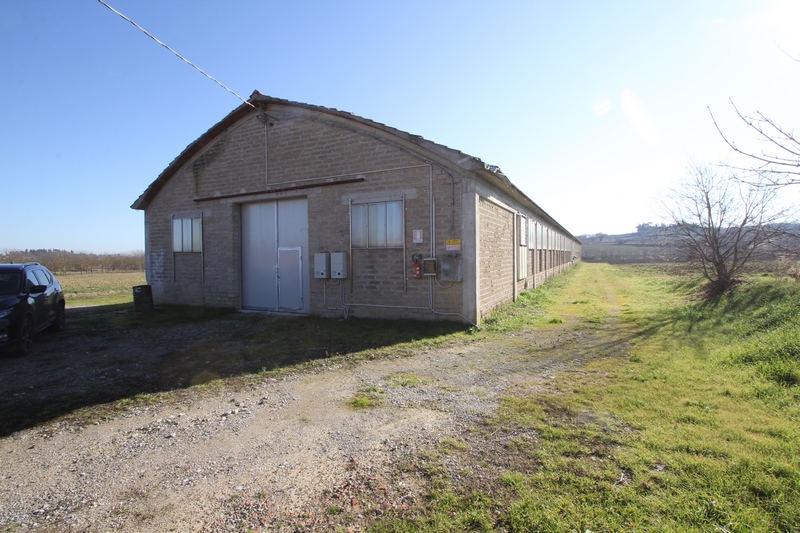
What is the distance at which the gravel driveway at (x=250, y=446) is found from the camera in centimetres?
284

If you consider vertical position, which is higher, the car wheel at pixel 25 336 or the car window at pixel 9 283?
the car window at pixel 9 283

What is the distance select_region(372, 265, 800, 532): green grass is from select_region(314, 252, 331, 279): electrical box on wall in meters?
6.51

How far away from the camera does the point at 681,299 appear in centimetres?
1378

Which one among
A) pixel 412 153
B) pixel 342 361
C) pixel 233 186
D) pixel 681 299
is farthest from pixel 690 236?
pixel 233 186

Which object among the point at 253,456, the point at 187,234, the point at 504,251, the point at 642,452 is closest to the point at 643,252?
the point at 504,251

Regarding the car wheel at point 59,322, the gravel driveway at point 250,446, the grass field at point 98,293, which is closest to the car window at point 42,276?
the car wheel at point 59,322

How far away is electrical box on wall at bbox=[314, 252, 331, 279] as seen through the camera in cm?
1049

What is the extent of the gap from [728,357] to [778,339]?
95cm

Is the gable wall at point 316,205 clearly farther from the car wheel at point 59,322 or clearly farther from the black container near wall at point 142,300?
the car wheel at point 59,322

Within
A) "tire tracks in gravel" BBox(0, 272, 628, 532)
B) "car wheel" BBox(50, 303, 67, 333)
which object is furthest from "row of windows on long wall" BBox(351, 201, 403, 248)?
"car wheel" BBox(50, 303, 67, 333)

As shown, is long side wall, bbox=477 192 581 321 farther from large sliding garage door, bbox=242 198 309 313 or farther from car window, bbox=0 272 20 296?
car window, bbox=0 272 20 296

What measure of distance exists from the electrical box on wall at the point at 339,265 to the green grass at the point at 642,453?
607cm

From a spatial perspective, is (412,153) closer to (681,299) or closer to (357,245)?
(357,245)

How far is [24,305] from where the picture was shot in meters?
7.42
